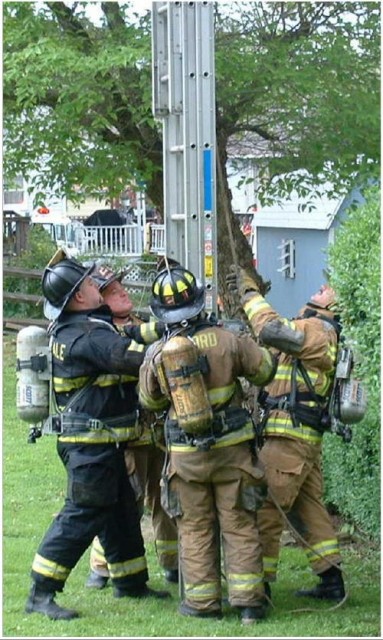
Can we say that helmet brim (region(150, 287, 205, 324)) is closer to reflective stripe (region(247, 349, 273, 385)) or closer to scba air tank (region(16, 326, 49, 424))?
reflective stripe (region(247, 349, 273, 385))

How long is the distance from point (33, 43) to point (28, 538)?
4033 mm

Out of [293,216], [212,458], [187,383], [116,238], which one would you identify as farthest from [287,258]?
[187,383]

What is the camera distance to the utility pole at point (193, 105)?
757cm

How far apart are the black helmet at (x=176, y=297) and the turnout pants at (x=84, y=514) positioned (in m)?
0.94

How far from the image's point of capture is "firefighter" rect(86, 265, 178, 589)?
770 centimetres

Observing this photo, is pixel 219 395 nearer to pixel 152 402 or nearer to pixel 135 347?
pixel 152 402

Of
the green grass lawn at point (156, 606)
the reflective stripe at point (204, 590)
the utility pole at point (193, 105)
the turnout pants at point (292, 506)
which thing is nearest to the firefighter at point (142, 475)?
the green grass lawn at point (156, 606)

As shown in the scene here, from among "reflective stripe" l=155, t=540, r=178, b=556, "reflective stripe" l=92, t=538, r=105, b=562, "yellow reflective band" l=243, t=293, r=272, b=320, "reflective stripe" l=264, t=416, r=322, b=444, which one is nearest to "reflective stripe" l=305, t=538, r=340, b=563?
"reflective stripe" l=264, t=416, r=322, b=444

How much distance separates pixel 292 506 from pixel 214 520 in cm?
80

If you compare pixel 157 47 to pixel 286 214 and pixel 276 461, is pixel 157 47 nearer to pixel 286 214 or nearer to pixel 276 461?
pixel 276 461

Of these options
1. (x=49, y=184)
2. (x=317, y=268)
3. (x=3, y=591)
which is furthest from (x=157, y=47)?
(x=317, y=268)

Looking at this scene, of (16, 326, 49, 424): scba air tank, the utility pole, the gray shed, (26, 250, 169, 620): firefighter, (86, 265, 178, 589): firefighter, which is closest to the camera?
(26, 250, 169, 620): firefighter

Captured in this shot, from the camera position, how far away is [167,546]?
26.1ft

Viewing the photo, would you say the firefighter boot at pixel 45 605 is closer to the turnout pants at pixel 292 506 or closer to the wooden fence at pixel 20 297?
the turnout pants at pixel 292 506
